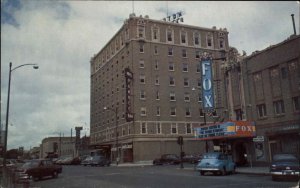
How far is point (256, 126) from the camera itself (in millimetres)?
35625

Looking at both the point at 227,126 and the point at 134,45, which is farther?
the point at 134,45

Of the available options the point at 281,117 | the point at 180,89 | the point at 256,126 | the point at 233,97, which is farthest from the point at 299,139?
the point at 180,89

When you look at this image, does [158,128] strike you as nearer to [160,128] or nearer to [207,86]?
[160,128]

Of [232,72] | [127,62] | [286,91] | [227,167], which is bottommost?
[227,167]

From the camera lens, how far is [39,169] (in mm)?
28266

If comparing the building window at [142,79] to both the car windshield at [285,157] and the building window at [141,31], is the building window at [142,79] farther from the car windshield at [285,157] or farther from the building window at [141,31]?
the car windshield at [285,157]

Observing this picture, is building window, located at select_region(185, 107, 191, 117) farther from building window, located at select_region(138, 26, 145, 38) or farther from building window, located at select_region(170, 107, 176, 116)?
building window, located at select_region(138, 26, 145, 38)

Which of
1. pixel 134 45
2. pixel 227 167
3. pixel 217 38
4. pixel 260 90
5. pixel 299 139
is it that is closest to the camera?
pixel 227 167

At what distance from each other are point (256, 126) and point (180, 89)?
34183 mm

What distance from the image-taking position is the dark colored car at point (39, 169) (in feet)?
91.1

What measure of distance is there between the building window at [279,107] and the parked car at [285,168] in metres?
10.6

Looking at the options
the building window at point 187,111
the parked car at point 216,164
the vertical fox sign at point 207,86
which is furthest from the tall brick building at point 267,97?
the building window at point 187,111

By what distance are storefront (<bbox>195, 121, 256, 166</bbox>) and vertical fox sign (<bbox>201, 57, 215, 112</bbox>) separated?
3.50 m

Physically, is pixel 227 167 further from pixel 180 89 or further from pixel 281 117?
pixel 180 89
